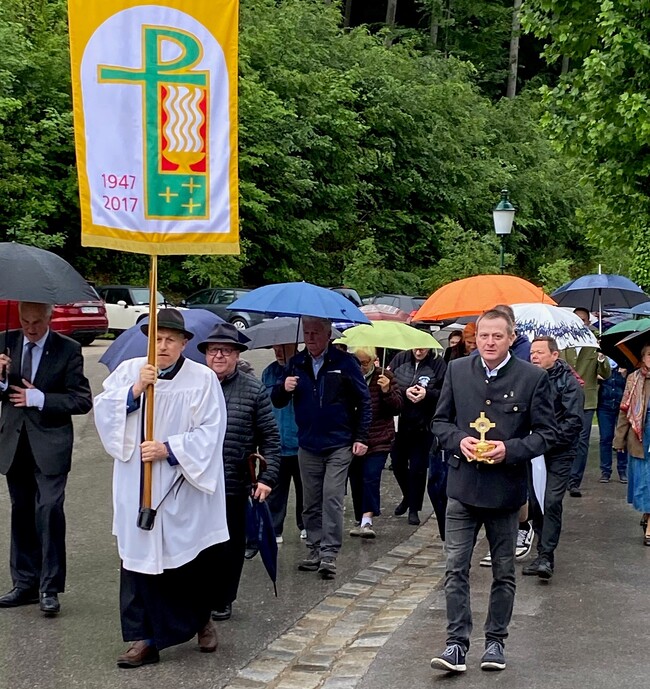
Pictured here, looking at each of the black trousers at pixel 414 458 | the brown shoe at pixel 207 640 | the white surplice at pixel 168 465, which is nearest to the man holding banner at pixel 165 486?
the white surplice at pixel 168 465

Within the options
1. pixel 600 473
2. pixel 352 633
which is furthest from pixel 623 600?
pixel 600 473

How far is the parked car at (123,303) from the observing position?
103 ft

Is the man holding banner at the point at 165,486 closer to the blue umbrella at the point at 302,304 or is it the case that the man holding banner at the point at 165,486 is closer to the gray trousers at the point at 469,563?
the gray trousers at the point at 469,563

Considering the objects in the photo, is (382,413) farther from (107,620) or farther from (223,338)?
(107,620)

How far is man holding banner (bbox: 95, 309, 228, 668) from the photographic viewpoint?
5879 mm

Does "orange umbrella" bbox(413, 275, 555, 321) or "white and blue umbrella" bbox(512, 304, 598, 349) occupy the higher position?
"orange umbrella" bbox(413, 275, 555, 321)

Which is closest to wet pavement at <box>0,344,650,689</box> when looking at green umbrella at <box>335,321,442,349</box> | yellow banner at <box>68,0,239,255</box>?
green umbrella at <box>335,321,442,349</box>

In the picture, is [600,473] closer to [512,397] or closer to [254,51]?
[512,397]

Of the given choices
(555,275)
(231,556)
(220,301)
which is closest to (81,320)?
(220,301)

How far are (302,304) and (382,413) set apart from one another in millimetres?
1915

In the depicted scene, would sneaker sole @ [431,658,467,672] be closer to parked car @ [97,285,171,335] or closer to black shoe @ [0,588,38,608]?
black shoe @ [0,588,38,608]

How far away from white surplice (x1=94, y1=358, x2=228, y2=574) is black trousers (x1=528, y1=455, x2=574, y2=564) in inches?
114

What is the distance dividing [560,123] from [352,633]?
1427cm

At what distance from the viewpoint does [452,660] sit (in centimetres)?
579
